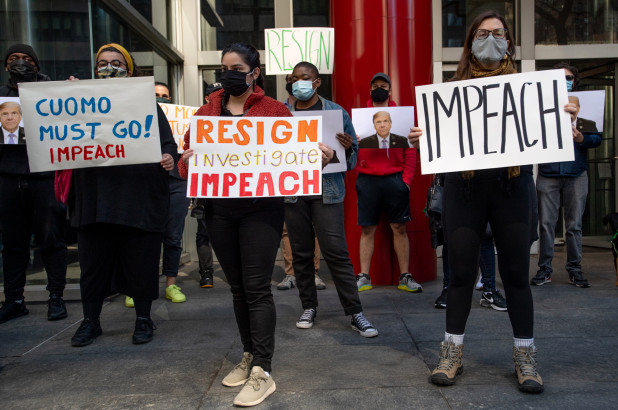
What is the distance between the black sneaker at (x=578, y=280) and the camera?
18.4 ft

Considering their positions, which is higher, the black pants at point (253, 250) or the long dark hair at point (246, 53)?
the long dark hair at point (246, 53)

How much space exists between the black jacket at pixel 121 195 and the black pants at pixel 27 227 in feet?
2.66

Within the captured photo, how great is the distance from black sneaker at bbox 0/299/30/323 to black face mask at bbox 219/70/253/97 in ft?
9.97

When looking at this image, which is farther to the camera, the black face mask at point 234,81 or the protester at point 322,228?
the protester at point 322,228

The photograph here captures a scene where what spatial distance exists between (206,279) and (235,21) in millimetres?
3773

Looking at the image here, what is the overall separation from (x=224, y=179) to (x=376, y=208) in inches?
113

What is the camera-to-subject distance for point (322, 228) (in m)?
4.25

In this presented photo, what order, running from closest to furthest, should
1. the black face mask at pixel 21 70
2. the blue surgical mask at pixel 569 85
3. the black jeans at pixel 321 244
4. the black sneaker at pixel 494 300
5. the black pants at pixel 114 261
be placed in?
the black pants at pixel 114 261 → the black jeans at pixel 321 244 → the black face mask at pixel 21 70 → the black sneaker at pixel 494 300 → the blue surgical mask at pixel 569 85

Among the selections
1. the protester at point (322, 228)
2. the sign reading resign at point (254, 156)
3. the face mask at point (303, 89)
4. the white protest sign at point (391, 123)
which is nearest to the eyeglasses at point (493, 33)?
the sign reading resign at point (254, 156)

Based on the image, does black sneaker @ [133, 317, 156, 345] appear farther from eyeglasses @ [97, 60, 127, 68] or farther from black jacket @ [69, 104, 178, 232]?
eyeglasses @ [97, 60, 127, 68]

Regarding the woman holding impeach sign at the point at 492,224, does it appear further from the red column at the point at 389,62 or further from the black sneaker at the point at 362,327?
the red column at the point at 389,62

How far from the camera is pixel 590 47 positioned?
780 centimetres

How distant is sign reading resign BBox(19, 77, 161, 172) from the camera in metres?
3.87

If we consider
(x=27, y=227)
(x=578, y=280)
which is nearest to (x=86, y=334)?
(x=27, y=227)
